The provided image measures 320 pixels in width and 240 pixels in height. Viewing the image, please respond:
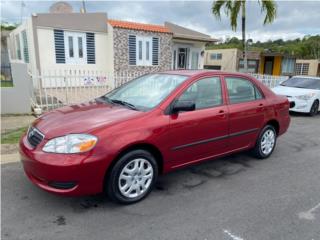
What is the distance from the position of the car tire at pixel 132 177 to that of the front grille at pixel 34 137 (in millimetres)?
884

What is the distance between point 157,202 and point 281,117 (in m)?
3.09

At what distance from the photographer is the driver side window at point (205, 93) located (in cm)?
362

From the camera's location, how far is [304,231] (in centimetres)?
270

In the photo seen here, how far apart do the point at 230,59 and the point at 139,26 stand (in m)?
17.0

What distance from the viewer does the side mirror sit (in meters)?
3.26

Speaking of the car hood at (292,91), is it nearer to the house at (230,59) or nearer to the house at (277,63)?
the house at (230,59)

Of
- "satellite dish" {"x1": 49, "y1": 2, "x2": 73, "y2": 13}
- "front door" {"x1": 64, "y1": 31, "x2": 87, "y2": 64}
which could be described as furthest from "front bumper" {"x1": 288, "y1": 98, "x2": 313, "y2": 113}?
"satellite dish" {"x1": 49, "y1": 2, "x2": 73, "y2": 13}

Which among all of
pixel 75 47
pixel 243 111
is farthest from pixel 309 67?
pixel 243 111

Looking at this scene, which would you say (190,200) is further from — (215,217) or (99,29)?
(99,29)

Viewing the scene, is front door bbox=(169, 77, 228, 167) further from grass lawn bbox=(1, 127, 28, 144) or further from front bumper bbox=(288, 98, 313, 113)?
front bumper bbox=(288, 98, 313, 113)

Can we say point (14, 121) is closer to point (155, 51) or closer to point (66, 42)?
point (66, 42)

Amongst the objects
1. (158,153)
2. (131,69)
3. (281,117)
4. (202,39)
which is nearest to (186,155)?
(158,153)

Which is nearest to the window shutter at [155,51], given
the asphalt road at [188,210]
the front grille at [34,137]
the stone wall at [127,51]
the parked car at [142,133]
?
the stone wall at [127,51]

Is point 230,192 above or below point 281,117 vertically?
below
